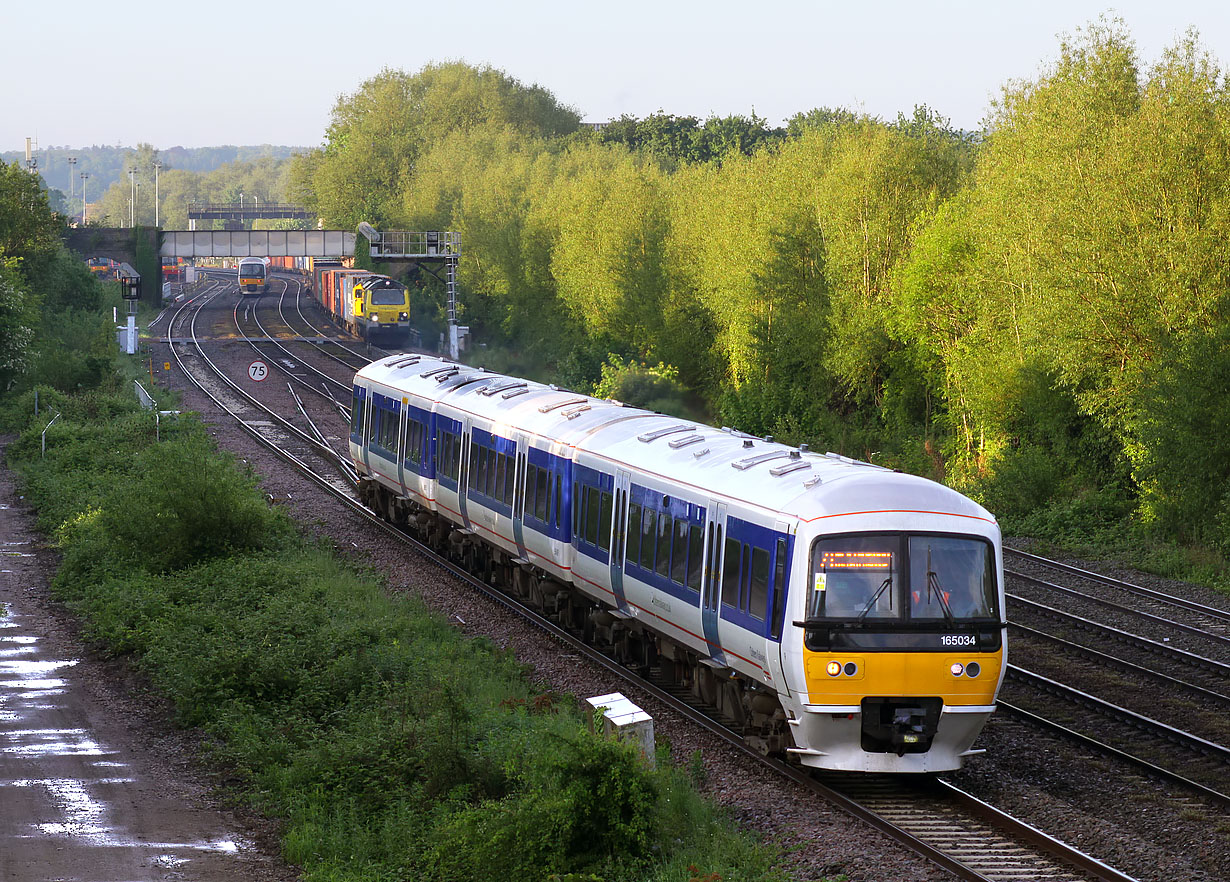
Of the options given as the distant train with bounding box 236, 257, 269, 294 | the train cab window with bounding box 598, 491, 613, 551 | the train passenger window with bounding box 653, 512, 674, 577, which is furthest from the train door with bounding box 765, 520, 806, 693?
the distant train with bounding box 236, 257, 269, 294

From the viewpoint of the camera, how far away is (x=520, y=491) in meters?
21.3

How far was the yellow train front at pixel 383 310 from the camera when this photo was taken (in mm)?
70750

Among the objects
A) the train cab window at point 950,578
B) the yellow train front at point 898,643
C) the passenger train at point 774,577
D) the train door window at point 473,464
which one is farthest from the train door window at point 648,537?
the train door window at point 473,464

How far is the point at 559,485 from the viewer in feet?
64.8

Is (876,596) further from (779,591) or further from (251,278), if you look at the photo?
(251,278)

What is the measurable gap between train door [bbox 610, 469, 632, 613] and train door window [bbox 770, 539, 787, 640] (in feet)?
14.1

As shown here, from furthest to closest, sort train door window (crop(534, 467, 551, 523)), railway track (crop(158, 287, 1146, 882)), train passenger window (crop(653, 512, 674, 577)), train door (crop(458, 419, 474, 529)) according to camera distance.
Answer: train door (crop(458, 419, 474, 529)) < train door window (crop(534, 467, 551, 523)) < train passenger window (crop(653, 512, 674, 577)) < railway track (crop(158, 287, 1146, 882))

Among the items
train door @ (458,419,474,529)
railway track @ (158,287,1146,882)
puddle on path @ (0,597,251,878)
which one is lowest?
puddle on path @ (0,597,251,878)

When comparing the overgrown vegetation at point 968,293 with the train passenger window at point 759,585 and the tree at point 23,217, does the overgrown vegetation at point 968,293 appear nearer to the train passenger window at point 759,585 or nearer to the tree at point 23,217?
the train passenger window at point 759,585

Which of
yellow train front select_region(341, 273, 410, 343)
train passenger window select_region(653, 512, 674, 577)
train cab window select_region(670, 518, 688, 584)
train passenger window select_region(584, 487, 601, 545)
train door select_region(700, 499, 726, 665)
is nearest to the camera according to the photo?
train door select_region(700, 499, 726, 665)

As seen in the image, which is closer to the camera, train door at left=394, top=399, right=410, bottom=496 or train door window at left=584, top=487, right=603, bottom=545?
train door window at left=584, top=487, right=603, bottom=545

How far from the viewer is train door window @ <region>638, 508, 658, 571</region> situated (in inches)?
649

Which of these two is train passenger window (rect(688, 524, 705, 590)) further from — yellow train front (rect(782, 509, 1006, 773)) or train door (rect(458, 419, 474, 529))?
train door (rect(458, 419, 474, 529))

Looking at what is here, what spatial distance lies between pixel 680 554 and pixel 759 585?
7.17 ft
